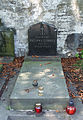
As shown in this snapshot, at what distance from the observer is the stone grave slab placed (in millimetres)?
4438

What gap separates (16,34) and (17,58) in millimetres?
952

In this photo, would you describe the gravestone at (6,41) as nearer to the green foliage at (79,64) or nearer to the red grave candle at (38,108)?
the green foliage at (79,64)

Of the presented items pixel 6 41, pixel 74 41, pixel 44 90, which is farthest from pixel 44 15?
pixel 44 90

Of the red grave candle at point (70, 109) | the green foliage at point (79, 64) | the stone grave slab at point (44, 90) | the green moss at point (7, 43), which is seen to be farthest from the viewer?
the green moss at point (7, 43)

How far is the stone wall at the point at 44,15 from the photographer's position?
668cm

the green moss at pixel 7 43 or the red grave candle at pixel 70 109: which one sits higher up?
the green moss at pixel 7 43

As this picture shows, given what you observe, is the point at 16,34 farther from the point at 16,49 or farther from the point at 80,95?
the point at 80,95

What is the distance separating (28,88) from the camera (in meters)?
4.86

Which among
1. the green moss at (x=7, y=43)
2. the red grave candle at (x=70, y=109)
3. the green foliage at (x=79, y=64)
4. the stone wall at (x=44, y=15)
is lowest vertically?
the red grave candle at (x=70, y=109)

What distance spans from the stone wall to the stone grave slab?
1.62 metres

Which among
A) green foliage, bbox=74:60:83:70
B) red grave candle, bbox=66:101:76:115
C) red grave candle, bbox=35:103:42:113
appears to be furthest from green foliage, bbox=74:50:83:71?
red grave candle, bbox=35:103:42:113

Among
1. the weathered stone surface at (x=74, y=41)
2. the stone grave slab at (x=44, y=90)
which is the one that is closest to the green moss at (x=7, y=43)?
the stone grave slab at (x=44, y=90)

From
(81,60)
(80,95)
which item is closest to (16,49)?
(81,60)

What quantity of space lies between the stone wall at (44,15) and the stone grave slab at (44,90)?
1618 mm
